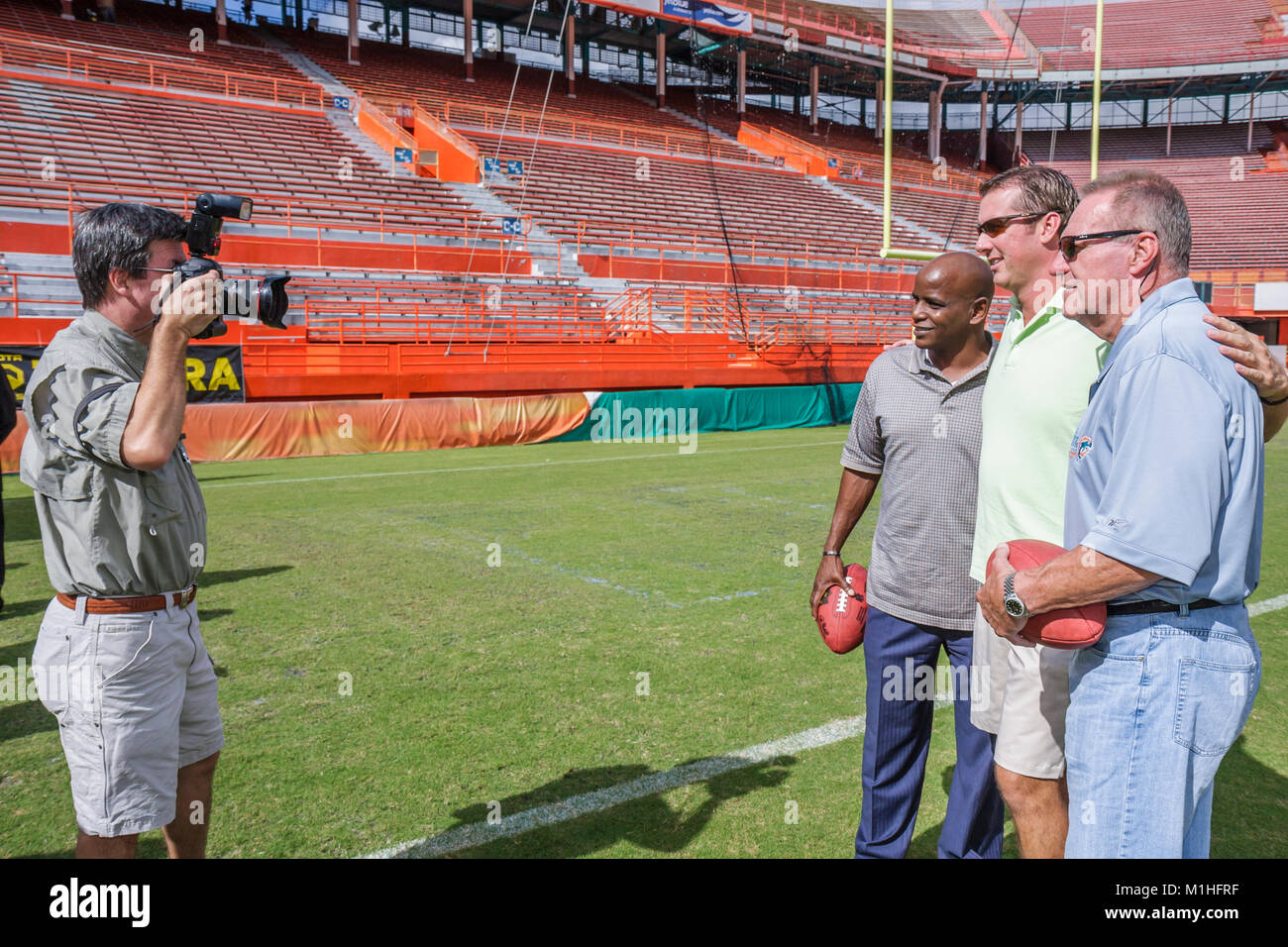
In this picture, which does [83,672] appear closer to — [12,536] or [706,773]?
[706,773]

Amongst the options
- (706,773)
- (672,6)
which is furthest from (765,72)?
(706,773)

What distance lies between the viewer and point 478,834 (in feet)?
10.4

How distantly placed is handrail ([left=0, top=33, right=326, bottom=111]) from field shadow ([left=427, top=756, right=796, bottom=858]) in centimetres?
2593

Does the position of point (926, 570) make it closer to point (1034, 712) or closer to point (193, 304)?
point (1034, 712)

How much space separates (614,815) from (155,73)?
2744 cm

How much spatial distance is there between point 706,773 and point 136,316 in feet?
8.31

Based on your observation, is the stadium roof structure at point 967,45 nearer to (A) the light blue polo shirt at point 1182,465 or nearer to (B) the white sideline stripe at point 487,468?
(B) the white sideline stripe at point 487,468

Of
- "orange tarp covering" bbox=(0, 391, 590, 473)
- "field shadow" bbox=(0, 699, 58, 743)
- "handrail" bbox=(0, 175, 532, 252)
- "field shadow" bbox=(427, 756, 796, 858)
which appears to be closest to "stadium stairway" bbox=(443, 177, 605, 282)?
"handrail" bbox=(0, 175, 532, 252)

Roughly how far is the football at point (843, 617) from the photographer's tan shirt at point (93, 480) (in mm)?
2033

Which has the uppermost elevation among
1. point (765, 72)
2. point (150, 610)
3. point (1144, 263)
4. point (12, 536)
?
point (765, 72)

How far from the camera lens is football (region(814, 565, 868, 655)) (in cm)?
316

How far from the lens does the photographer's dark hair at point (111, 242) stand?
7.41ft

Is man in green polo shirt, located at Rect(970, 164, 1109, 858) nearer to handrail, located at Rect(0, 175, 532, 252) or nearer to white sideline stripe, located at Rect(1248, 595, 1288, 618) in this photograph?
white sideline stripe, located at Rect(1248, 595, 1288, 618)

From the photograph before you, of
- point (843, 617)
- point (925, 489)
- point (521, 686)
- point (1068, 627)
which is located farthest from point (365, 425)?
point (1068, 627)
